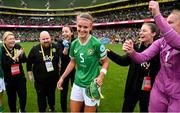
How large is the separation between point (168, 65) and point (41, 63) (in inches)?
177

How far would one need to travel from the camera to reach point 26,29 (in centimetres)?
8350

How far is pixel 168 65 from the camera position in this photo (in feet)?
13.9

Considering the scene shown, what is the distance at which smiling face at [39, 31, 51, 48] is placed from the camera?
311 inches

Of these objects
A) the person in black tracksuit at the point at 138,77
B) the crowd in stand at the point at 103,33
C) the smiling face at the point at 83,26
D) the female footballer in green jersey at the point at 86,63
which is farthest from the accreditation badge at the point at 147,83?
the crowd in stand at the point at 103,33

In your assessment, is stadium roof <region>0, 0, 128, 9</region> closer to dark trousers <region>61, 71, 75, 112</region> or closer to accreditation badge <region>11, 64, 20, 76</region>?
dark trousers <region>61, 71, 75, 112</region>

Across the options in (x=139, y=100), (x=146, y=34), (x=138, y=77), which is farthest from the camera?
(x=139, y=100)

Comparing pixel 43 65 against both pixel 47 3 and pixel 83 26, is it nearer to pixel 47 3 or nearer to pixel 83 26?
pixel 83 26

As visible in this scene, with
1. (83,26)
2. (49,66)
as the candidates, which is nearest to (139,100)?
(83,26)

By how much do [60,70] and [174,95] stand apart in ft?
16.0

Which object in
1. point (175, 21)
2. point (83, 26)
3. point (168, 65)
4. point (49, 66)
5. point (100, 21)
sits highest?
point (175, 21)

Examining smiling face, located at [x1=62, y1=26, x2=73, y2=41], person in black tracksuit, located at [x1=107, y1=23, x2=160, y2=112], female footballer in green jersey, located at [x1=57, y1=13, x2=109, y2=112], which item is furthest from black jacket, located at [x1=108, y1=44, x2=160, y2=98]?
smiling face, located at [x1=62, y1=26, x2=73, y2=41]

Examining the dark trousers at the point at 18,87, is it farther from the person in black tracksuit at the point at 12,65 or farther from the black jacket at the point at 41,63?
the black jacket at the point at 41,63

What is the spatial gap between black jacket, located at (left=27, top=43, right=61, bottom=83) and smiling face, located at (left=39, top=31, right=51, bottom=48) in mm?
142

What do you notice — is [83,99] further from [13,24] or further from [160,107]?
[13,24]
